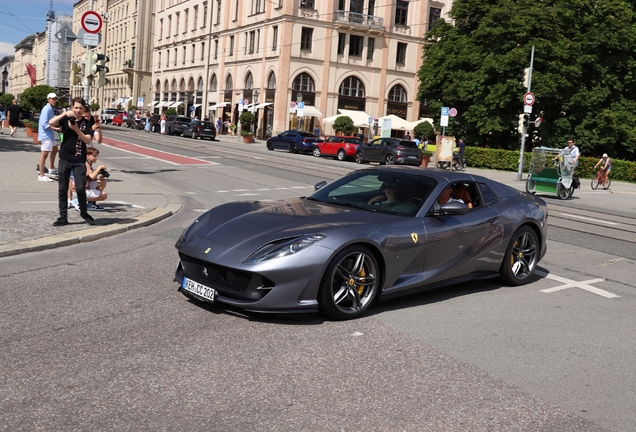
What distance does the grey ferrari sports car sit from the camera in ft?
18.5

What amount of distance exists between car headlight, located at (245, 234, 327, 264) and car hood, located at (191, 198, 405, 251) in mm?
48

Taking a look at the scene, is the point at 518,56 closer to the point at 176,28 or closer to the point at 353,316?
the point at 353,316

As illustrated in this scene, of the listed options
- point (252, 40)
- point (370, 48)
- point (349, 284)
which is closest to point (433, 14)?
point (370, 48)

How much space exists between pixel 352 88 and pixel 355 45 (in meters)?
3.86

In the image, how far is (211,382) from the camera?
173 inches

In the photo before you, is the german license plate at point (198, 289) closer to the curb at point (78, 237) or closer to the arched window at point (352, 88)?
the curb at point (78, 237)

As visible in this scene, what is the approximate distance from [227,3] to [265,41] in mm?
11513

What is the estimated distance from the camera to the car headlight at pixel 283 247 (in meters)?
5.62

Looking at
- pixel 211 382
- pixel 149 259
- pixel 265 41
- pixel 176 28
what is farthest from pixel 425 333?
pixel 176 28

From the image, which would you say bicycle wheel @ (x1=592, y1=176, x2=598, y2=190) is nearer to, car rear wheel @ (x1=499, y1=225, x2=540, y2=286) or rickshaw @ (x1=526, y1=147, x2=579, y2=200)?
rickshaw @ (x1=526, y1=147, x2=579, y2=200)

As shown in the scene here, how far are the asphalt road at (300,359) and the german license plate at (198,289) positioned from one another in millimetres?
172

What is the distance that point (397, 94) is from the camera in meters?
68.8

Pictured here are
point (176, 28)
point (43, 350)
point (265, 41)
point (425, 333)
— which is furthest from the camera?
point (176, 28)

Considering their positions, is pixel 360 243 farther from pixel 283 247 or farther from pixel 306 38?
pixel 306 38
